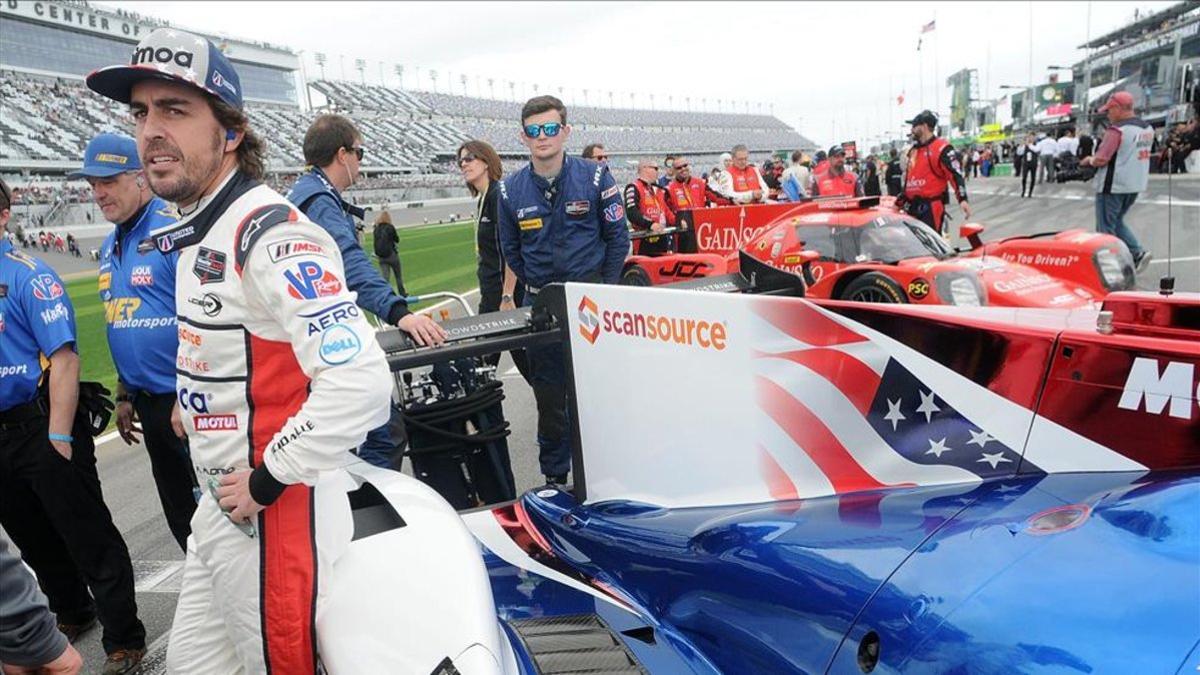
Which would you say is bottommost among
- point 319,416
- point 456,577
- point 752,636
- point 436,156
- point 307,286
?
point 752,636

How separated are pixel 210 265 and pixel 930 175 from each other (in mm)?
8897

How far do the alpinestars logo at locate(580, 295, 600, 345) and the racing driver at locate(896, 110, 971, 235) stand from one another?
7.56m


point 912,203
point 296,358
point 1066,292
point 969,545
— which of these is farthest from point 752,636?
point 912,203

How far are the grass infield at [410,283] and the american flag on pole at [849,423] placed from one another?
4.71m

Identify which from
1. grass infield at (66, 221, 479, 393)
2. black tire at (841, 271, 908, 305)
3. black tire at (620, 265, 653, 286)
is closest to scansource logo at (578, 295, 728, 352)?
grass infield at (66, 221, 479, 393)

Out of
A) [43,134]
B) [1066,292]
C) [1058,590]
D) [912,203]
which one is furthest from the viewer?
[43,134]

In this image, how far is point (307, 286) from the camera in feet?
4.86

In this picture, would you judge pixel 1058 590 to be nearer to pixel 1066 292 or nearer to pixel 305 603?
pixel 305 603

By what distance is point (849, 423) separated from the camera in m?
1.77

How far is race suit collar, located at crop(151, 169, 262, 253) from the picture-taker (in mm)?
1609

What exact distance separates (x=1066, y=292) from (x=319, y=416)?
589cm

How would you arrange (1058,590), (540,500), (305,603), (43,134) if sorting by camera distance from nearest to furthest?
1. (1058,590)
2. (305,603)
3. (540,500)
4. (43,134)

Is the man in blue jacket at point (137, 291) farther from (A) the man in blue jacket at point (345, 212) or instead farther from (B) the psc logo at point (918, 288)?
(B) the psc logo at point (918, 288)

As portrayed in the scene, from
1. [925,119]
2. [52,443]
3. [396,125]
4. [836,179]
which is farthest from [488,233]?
[396,125]
